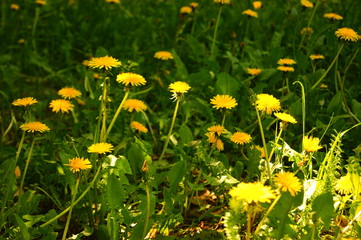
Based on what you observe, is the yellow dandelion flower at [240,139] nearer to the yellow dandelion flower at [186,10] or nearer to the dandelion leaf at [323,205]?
the dandelion leaf at [323,205]

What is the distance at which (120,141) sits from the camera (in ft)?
7.13

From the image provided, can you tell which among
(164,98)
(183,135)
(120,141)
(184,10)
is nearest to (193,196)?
(183,135)

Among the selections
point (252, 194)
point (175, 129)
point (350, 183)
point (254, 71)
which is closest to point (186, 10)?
point (254, 71)

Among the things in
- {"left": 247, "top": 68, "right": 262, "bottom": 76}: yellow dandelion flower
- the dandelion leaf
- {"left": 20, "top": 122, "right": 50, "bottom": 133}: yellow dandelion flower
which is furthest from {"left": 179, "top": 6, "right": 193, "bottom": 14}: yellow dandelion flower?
the dandelion leaf

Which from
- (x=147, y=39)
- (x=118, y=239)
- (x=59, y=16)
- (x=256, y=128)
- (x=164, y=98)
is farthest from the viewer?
(x=59, y=16)

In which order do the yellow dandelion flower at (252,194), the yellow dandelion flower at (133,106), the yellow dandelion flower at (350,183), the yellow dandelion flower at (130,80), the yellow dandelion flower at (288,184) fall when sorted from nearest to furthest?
the yellow dandelion flower at (252,194) → the yellow dandelion flower at (288,184) → the yellow dandelion flower at (350,183) → the yellow dandelion flower at (130,80) → the yellow dandelion flower at (133,106)

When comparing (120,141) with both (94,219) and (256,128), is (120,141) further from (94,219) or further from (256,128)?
(256,128)

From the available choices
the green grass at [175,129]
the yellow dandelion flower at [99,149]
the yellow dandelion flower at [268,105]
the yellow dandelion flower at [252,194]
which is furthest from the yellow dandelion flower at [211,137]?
the yellow dandelion flower at [252,194]

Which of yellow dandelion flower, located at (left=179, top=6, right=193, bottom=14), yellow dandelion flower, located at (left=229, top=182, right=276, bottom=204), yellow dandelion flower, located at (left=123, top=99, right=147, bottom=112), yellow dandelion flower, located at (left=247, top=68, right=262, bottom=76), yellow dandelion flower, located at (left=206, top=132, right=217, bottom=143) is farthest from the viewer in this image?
yellow dandelion flower, located at (left=179, top=6, right=193, bottom=14)

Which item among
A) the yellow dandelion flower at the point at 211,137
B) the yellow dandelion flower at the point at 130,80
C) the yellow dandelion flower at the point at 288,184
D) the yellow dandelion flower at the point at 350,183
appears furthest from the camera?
the yellow dandelion flower at the point at 211,137

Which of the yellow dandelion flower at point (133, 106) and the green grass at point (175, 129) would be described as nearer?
the green grass at point (175, 129)

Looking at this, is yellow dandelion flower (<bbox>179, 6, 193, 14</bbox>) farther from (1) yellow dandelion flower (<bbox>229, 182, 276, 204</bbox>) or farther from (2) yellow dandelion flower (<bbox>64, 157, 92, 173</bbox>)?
(1) yellow dandelion flower (<bbox>229, 182, 276, 204</bbox>)

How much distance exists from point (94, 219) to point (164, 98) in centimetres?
94

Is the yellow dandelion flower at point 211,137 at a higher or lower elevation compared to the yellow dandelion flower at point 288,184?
lower
